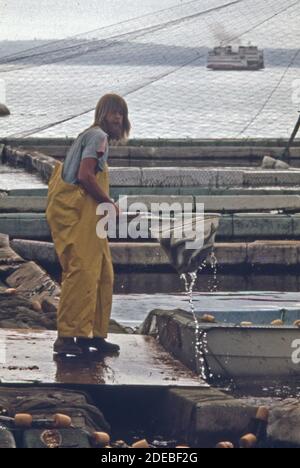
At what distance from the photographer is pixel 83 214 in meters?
8.91

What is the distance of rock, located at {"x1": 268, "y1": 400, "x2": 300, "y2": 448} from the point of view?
25.8ft

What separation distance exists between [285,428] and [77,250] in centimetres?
171

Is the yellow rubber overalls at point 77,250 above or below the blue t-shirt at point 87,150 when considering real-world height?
below

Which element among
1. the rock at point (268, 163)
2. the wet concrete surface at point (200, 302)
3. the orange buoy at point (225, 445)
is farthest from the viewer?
the rock at point (268, 163)

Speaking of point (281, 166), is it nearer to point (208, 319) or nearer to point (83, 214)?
point (208, 319)

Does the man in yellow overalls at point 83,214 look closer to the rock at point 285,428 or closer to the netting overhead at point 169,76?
the rock at point 285,428

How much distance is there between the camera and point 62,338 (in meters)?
9.06

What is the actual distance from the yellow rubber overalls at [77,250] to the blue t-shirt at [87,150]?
0.18 ft

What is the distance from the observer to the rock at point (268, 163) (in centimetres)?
2480

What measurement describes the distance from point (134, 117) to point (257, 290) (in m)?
34.9

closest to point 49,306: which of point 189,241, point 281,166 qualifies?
point 189,241

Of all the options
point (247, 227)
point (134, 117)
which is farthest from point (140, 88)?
point (247, 227)

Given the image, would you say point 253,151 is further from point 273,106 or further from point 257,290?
point 273,106

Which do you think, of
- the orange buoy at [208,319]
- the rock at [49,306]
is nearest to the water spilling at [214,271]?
the rock at [49,306]
